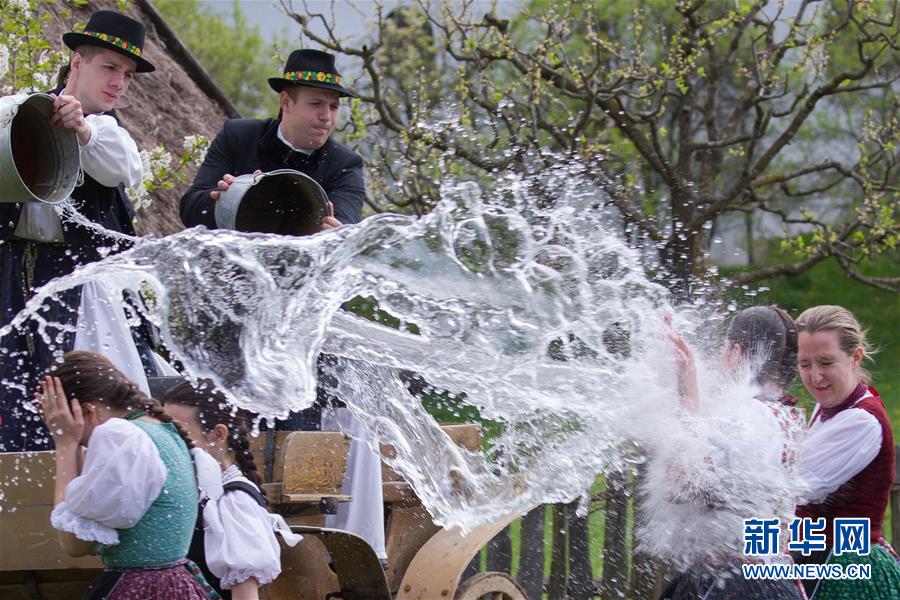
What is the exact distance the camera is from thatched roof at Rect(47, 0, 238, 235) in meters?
7.43

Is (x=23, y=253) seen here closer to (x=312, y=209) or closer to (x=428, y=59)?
(x=312, y=209)

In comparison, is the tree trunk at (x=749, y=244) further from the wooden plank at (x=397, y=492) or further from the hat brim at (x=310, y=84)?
the wooden plank at (x=397, y=492)

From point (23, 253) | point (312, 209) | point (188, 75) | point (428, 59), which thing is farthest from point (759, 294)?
point (428, 59)

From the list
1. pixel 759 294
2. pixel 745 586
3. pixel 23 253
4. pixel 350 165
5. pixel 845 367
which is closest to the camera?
pixel 745 586

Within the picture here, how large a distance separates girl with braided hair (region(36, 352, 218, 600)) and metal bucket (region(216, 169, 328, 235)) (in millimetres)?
1267

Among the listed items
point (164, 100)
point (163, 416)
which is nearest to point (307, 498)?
point (163, 416)

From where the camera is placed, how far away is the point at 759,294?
14.8 ft

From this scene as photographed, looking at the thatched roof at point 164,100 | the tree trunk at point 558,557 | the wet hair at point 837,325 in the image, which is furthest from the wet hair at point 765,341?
the thatched roof at point 164,100

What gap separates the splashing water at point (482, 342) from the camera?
3646 mm

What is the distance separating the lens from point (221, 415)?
347cm

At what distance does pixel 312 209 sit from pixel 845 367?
2.05m

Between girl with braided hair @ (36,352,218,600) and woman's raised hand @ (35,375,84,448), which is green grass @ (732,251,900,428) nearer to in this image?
girl with braided hair @ (36,352,218,600)

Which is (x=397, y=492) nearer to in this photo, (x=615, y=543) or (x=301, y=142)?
(x=301, y=142)

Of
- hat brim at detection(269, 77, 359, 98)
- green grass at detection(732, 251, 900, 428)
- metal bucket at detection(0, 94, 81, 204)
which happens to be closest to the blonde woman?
hat brim at detection(269, 77, 359, 98)
